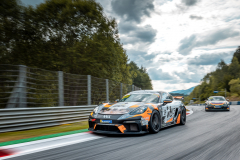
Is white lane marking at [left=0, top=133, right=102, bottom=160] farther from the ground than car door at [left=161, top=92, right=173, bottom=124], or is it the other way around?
car door at [left=161, top=92, right=173, bottom=124]

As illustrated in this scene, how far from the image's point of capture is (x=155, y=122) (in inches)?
243

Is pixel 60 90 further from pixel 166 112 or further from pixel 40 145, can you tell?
pixel 40 145

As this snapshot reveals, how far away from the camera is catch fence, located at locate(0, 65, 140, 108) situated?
21.4 feet

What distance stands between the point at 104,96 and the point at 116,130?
672cm

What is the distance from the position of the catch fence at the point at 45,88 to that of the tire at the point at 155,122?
12.0ft

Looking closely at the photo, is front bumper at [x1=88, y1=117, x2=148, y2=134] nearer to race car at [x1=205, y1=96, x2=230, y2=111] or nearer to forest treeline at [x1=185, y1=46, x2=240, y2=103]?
race car at [x1=205, y1=96, x2=230, y2=111]

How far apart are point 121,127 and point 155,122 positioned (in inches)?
47.4

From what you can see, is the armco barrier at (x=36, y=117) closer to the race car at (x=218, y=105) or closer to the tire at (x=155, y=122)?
the tire at (x=155, y=122)

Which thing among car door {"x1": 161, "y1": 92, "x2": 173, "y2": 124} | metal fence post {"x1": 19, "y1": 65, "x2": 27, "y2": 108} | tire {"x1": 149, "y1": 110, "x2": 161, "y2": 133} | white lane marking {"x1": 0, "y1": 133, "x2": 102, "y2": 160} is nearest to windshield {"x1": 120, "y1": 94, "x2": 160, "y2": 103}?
car door {"x1": 161, "y1": 92, "x2": 173, "y2": 124}

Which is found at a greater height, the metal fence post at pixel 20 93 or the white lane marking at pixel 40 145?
the metal fence post at pixel 20 93

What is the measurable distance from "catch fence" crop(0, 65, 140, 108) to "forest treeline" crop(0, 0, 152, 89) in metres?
7.30

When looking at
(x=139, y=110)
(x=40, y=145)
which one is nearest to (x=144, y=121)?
(x=139, y=110)

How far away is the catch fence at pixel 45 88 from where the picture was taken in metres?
6.53

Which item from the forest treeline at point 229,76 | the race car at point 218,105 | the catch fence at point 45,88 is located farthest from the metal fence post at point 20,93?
the forest treeline at point 229,76
